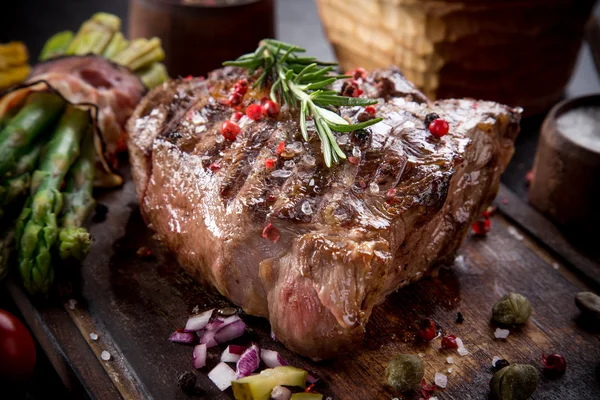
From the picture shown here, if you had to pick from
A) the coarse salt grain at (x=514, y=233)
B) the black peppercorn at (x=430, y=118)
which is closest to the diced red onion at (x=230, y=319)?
the black peppercorn at (x=430, y=118)

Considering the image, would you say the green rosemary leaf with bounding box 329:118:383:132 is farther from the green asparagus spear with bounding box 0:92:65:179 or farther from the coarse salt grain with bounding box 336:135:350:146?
the green asparagus spear with bounding box 0:92:65:179

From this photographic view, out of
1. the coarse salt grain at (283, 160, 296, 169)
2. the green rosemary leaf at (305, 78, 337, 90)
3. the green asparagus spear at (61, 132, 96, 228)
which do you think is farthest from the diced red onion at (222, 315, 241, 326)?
the green rosemary leaf at (305, 78, 337, 90)

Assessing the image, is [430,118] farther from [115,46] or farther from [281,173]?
[115,46]

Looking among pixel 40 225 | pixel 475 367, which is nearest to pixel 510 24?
pixel 475 367

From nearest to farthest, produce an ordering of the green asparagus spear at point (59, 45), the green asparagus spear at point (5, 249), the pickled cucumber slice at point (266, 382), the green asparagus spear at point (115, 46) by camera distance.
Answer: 1. the pickled cucumber slice at point (266, 382)
2. the green asparagus spear at point (5, 249)
3. the green asparagus spear at point (115, 46)
4. the green asparagus spear at point (59, 45)

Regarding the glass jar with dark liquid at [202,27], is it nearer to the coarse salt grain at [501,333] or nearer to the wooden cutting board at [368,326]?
the wooden cutting board at [368,326]

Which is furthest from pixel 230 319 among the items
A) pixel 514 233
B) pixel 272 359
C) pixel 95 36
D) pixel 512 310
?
pixel 95 36
